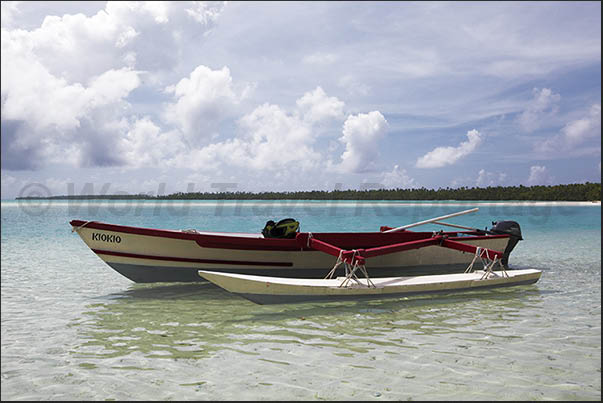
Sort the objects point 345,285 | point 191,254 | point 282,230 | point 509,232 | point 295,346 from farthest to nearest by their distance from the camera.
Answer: point 509,232 → point 282,230 → point 191,254 → point 345,285 → point 295,346

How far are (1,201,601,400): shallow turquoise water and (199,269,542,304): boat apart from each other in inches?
7.9

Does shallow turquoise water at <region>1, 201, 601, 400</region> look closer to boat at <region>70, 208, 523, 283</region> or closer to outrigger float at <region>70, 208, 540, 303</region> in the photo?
outrigger float at <region>70, 208, 540, 303</region>

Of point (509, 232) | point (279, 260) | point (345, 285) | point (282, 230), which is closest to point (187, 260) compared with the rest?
point (279, 260)

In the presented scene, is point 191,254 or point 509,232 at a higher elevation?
point 509,232

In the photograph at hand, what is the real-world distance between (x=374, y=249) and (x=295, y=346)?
378cm

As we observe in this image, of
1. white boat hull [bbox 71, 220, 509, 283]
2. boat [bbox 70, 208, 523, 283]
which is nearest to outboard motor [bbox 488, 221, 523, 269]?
boat [bbox 70, 208, 523, 283]

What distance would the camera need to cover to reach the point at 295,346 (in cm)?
600

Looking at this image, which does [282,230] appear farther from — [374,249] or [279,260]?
[374,249]

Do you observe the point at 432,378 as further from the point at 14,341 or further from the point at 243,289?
the point at 14,341

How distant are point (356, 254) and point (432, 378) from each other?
3898 mm

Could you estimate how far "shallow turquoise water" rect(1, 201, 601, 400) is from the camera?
466cm

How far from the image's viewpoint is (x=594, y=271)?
42.2ft

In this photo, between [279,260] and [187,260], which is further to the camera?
[279,260]

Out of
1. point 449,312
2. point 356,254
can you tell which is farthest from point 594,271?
point 356,254
